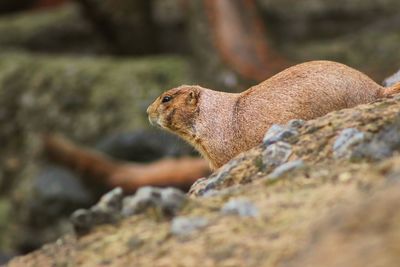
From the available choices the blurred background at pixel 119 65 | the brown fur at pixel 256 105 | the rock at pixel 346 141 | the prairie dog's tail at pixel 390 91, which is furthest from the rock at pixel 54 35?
the rock at pixel 346 141

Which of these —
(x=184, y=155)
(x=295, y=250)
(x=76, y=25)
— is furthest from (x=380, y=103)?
(x=76, y=25)

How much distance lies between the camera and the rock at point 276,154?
5.33m

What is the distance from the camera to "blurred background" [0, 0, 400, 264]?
12.5 meters

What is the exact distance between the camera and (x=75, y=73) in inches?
577

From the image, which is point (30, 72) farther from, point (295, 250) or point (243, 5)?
point (295, 250)

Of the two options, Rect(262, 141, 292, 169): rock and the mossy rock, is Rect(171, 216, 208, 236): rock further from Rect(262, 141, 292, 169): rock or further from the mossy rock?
the mossy rock

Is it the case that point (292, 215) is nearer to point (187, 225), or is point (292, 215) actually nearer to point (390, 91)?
point (187, 225)

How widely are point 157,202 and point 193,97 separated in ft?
7.96

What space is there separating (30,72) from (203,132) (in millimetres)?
8550

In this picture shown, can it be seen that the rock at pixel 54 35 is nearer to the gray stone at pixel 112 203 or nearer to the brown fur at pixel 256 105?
the brown fur at pixel 256 105

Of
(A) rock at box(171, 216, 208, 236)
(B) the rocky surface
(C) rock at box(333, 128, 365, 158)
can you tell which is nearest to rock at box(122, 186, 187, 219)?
(B) the rocky surface

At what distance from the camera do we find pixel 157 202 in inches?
189

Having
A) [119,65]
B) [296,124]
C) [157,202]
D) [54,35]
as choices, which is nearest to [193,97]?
[296,124]

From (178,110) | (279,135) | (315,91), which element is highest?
(178,110)
